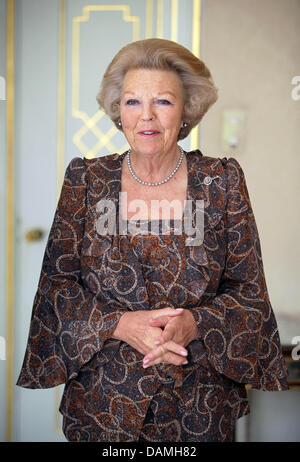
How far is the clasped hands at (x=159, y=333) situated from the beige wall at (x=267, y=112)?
116cm

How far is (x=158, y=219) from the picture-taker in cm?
154

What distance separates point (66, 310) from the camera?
1.54 meters

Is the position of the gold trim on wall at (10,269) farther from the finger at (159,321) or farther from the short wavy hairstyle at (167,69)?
the finger at (159,321)

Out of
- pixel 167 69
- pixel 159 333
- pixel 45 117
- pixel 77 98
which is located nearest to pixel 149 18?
pixel 77 98

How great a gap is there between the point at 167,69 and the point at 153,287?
21.0 inches

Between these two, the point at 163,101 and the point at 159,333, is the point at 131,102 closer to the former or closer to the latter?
the point at 163,101

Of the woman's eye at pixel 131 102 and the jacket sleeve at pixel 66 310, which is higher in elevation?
the woman's eye at pixel 131 102

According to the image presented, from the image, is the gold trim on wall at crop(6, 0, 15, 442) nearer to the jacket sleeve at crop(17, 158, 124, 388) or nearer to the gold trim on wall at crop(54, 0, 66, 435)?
the gold trim on wall at crop(54, 0, 66, 435)

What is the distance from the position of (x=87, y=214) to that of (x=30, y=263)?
101 cm

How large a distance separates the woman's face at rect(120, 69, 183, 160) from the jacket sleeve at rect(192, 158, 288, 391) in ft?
0.63

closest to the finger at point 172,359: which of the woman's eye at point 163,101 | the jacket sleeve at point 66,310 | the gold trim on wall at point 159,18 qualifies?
the jacket sleeve at point 66,310

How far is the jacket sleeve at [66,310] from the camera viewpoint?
1509 millimetres

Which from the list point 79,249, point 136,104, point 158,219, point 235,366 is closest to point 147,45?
point 136,104

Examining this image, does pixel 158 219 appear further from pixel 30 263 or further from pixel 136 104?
pixel 30 263
